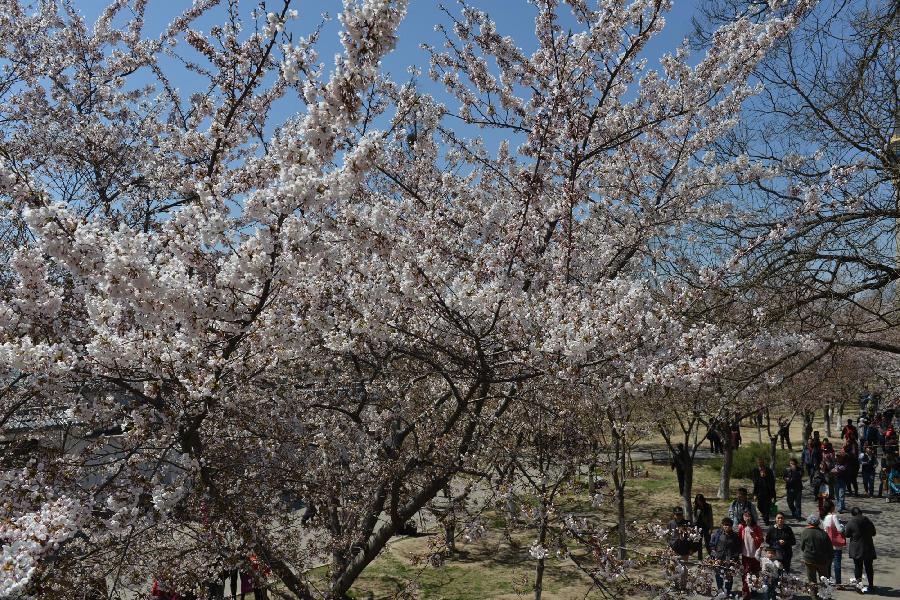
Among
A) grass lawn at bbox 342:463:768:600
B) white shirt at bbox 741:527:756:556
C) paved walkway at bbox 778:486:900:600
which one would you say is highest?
white shirt at bbox 741:527:756:556

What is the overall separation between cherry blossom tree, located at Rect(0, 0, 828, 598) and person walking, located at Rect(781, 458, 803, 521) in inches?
293

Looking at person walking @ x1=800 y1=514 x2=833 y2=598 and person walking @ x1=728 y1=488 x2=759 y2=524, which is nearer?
person walking @ x1=800 y1=514 x2=833 y2=598

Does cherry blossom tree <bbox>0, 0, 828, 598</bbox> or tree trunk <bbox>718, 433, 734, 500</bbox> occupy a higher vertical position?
cherry blossom tree <bbox>0, 0, 828, 598</bbox>

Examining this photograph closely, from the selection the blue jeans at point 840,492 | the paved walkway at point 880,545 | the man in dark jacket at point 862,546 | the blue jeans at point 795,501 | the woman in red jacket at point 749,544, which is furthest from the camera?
the blue jeans at point 840,492

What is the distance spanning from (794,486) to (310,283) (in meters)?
12.9

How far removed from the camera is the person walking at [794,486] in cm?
1284

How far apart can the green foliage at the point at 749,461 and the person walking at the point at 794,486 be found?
3421 millimetres

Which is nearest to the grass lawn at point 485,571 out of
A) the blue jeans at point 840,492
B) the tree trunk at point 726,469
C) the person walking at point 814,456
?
the tree trunk at point 726,469

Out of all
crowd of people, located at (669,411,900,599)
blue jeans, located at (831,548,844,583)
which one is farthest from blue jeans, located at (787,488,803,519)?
blue jeans, located at (831,548,844,583)

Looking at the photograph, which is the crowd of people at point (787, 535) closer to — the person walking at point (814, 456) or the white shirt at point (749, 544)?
the white shirt at point (749, 544)

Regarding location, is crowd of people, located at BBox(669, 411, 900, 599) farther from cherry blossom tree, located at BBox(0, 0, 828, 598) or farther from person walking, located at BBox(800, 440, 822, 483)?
cherry blossom tree, located at BBox(0, 0, 828, 598)

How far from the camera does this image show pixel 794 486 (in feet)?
42.7

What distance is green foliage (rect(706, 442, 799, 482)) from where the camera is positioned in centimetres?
1811

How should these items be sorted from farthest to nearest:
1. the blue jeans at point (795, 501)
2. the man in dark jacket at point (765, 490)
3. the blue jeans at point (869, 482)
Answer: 1. the blue jeans at point (869, 482)
2. the blue jeans at point (795, 501)
3. the man in dark jacket at point (765, 490)
